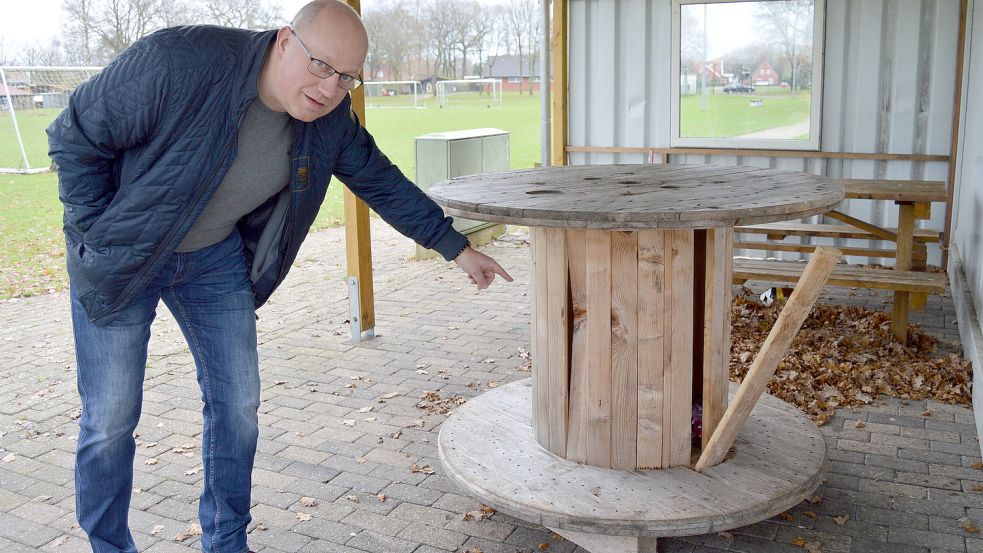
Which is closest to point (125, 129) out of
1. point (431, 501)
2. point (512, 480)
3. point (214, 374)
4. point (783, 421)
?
point (214, 374)

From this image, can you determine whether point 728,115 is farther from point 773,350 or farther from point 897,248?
point 773,350

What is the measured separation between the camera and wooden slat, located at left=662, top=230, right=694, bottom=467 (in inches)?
119

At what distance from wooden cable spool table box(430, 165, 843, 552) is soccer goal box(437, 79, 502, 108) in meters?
38.0

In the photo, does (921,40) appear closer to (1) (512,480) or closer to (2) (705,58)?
(2) (705,58)

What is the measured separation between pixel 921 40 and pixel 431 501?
634 centimetres

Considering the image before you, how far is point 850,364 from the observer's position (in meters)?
5.20

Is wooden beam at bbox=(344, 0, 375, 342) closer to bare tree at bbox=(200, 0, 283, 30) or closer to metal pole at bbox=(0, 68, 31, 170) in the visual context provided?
metal pole at bbox=(0, 68, 31, 170)

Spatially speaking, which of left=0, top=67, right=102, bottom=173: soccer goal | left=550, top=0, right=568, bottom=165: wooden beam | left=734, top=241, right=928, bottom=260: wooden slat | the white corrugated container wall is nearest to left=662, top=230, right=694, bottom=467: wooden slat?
left=734, top=241, right=928, bottom=260: wooden slat

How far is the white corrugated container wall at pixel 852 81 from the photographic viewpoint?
754cm

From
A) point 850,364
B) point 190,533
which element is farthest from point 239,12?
point 190,533

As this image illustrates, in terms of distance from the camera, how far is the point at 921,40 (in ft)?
24.7

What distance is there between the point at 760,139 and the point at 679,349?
233 inches

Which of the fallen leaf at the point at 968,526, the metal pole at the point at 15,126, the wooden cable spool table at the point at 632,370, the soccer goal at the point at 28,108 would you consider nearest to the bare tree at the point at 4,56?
the soccer goal at the point at 28,108

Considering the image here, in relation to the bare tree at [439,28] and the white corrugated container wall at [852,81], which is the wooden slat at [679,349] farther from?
the bare tree at [439,28]
